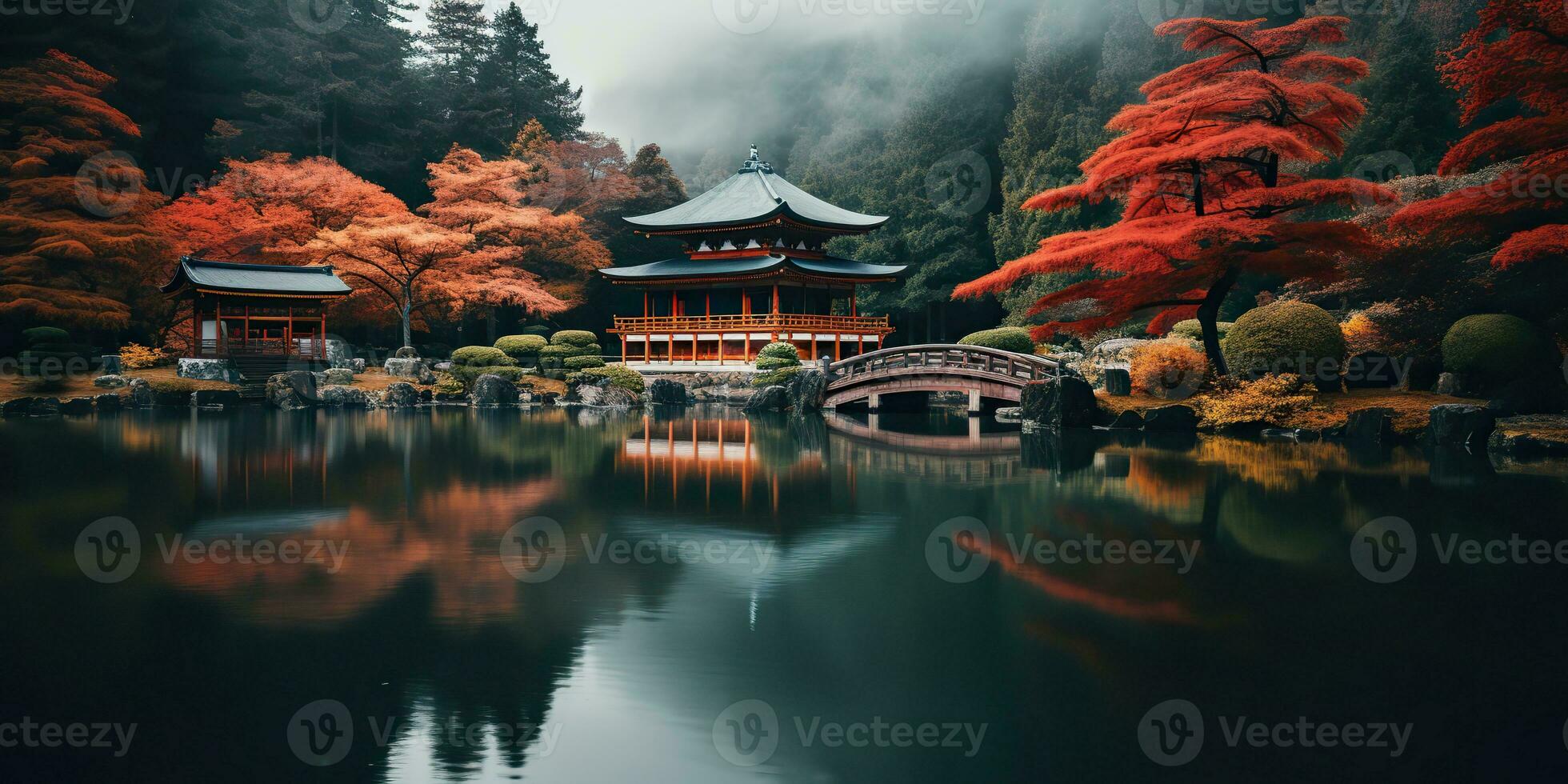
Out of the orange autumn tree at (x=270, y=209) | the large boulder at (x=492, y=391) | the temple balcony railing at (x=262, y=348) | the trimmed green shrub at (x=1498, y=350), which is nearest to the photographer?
the trimmed green shrub at (x=1498, y=350)

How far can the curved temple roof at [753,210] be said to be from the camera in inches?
1503

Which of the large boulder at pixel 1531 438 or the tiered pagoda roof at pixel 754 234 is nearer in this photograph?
the large boulder at pixel 1531 438

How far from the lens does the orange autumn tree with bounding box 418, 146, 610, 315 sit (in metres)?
37.5

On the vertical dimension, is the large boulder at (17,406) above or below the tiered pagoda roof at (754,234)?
below

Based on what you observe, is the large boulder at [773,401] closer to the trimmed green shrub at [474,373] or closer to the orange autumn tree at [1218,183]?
the trimmed green shrub at [474,373]

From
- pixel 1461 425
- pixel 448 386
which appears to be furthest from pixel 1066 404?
pixel 448 386

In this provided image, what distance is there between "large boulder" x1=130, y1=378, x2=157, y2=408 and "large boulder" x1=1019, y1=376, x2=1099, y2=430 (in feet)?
77.9

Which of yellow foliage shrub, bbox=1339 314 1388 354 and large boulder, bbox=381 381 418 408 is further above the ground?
yellow foliage shrub, bbox=1339 314 1388 354

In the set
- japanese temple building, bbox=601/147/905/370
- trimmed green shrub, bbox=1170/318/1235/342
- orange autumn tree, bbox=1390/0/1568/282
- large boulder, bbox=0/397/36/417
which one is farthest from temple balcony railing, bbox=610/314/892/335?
orange autumn tree, bbox=1390/0/1568/282

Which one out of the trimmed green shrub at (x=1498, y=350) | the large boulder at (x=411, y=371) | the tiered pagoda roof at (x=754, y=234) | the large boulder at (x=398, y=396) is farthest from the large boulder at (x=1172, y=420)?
the large boulder at (x=411, y=371)

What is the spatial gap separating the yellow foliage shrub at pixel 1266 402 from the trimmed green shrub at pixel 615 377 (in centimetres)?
1847

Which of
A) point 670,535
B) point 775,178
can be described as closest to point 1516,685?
point 670,535

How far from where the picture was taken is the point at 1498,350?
1897 centimetres

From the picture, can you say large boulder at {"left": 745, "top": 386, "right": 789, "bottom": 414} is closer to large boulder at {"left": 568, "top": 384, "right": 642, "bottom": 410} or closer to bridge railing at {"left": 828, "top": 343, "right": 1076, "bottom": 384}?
bridge railing at {"left": 828, "top": 343, "right": 1076, "bottom": 384}
